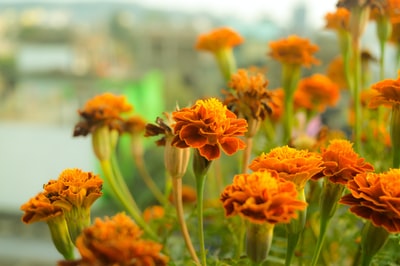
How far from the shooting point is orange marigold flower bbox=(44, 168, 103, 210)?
23 centimetres

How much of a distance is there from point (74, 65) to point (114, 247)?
5.96 ft

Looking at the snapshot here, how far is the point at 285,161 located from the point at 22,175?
176cm

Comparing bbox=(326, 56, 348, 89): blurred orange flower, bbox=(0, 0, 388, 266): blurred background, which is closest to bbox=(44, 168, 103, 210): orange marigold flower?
bbox=(326, 56, 348, 89): blurred orange flower

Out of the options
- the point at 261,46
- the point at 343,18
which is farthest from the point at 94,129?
the point at 261,46

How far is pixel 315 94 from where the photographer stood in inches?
19.0

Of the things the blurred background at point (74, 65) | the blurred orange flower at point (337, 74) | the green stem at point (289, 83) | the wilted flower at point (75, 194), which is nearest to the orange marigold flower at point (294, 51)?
the green stem at point (289, 83)

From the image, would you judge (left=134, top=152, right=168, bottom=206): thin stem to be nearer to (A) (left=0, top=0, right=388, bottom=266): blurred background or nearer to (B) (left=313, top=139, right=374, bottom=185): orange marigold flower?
(B) (left=313, top=139, right=374, bottom=185): orange marigold flower

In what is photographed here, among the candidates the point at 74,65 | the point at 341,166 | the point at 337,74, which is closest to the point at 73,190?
the point at 341,166

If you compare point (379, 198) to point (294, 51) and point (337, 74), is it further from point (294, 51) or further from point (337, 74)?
point (337, 74)

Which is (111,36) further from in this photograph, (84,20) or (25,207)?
(25,207)

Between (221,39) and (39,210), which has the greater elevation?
(221,39)

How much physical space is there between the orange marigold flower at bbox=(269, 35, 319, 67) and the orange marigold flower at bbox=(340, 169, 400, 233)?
0.67 ft

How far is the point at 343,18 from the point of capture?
1.34 ft

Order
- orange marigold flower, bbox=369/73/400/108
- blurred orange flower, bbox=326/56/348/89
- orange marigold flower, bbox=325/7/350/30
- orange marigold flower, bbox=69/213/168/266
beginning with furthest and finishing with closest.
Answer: blurred orange flower, bbox=326/56/348/89 → orange marigold flower, bbox=325/7/350/30 → orange marigold flower, bbox=369/73/400/108 → orange marigold flower, bbox=69/213/168/266
